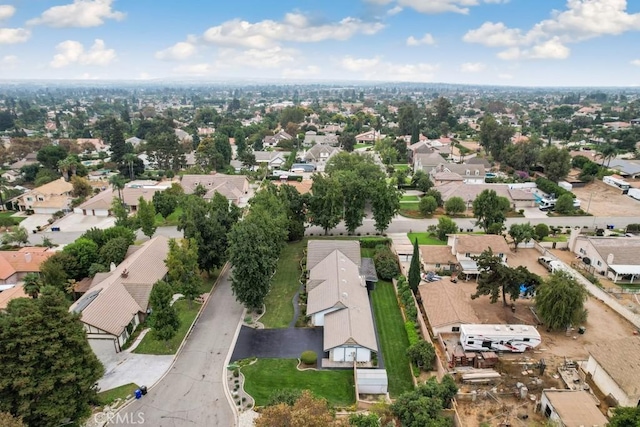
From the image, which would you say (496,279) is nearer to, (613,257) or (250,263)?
(613,257)

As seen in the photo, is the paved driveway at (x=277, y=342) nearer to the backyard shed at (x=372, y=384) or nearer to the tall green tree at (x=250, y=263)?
the tall green tree at (x=250, y=263)

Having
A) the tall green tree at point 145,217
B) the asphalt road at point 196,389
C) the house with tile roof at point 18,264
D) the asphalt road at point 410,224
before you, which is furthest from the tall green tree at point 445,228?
the house with tile roof at point 18,264

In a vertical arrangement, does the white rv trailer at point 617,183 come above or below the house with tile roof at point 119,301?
above

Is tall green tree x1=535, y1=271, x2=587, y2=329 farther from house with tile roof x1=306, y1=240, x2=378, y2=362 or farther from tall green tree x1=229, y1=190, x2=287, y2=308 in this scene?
tall green tree x1=229, y1=190, x2=287, y2=308

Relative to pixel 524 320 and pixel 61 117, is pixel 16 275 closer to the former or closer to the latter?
pixel 524 320

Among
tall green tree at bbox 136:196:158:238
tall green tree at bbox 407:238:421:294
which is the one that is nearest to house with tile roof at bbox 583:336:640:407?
tall green tree at bbox 407:238:421:294
